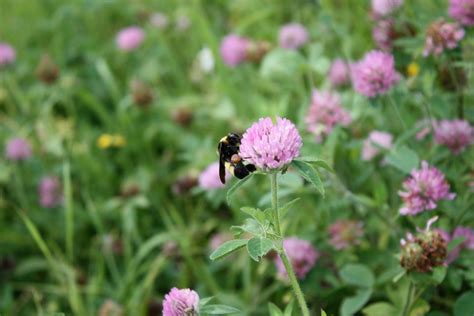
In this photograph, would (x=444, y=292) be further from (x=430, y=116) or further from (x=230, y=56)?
(x=230, y=56)

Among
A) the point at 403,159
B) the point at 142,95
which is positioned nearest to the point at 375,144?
the point at 403,159

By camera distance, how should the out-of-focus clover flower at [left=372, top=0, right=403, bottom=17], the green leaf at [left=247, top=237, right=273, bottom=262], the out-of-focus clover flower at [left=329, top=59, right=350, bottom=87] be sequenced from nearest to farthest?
the green leaf at [left=247, top=237, right=273, bottom=262]
the out-of-focus clover flower at [left=372, top=0, right=403, bottom=17]
the out-of-focus clover flower at [left=329, top=59, right=350, bottom=87]

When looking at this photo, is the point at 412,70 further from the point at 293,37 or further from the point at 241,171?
the point at 241,171

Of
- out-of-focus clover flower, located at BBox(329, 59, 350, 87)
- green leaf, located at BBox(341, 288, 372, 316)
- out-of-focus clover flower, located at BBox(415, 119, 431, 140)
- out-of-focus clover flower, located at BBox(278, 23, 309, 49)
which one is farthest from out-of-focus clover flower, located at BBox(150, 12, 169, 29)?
green leaf, located at BBox(341, 288, 372, 316)

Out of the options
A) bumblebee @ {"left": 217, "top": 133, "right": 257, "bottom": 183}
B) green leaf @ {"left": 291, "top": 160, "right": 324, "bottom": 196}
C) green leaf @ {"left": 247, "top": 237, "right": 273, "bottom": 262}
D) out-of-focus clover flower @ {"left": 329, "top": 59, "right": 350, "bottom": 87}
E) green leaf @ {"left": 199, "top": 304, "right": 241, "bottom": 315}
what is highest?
out-of-focus clover flower @ {"left": 329, "top": 59, "right": 350, "bottom": 87}

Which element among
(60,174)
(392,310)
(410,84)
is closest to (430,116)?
(410,84)

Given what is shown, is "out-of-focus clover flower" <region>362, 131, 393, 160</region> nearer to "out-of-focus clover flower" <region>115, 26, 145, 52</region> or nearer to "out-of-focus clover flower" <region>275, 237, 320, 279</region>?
"out-of-focus clover flower" <region>275, 237, 320, 279</region>

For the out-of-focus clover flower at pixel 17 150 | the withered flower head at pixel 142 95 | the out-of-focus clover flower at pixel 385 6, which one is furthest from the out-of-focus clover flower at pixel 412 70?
the out-of-focus clover flower at pixel 17 150
